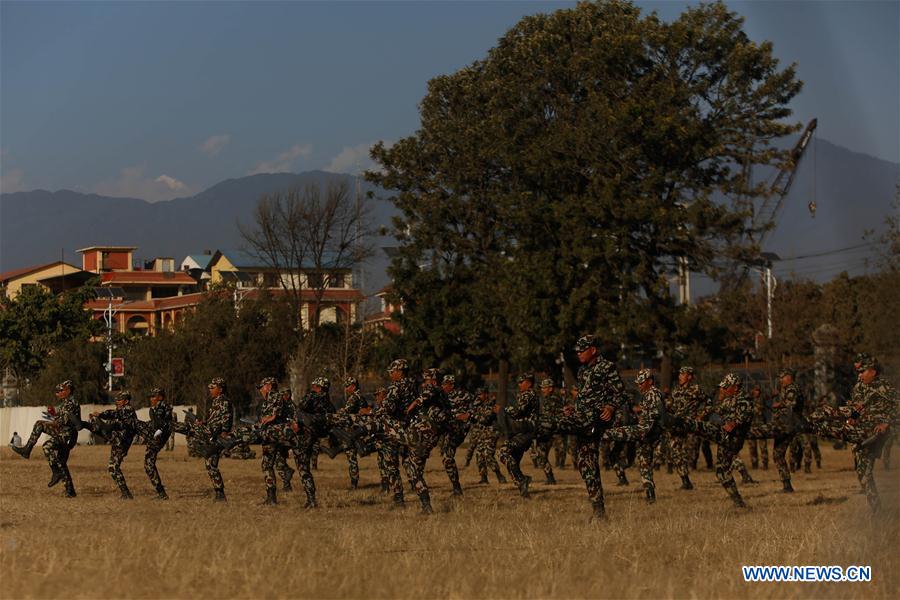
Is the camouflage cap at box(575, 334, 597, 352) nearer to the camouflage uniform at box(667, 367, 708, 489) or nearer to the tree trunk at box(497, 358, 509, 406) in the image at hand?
the camouflage uniform at box(667, 367, 708, 489)

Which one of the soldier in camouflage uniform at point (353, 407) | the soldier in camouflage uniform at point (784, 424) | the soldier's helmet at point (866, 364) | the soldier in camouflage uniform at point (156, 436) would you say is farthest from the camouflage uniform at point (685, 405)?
the soldier in camouflage uniform at point (156, 436)

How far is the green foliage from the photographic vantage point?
7900cm

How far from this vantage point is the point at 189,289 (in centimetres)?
12562

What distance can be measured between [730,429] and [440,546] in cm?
834

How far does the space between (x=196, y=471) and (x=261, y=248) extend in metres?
36.8

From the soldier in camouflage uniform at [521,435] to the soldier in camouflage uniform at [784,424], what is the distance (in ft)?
15.2

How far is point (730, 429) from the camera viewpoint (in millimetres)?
22078

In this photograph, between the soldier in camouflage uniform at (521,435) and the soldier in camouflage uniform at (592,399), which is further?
the soldier in camouflage uniform at (521,435)

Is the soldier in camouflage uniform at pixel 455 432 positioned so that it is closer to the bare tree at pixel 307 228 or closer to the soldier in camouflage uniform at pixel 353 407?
the soldier in camouflage uniform at pixel 353 407

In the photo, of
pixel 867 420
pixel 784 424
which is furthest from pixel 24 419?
pixel 867 420

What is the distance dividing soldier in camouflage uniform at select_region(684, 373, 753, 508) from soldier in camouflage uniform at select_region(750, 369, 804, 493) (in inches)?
115

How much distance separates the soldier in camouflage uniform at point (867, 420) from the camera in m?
19.5

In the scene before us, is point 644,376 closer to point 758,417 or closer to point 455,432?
point 455,432

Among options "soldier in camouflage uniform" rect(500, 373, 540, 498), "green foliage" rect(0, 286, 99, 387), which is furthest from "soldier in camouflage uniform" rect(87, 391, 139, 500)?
"green foliage" rect(0, 286, 99, 387)
